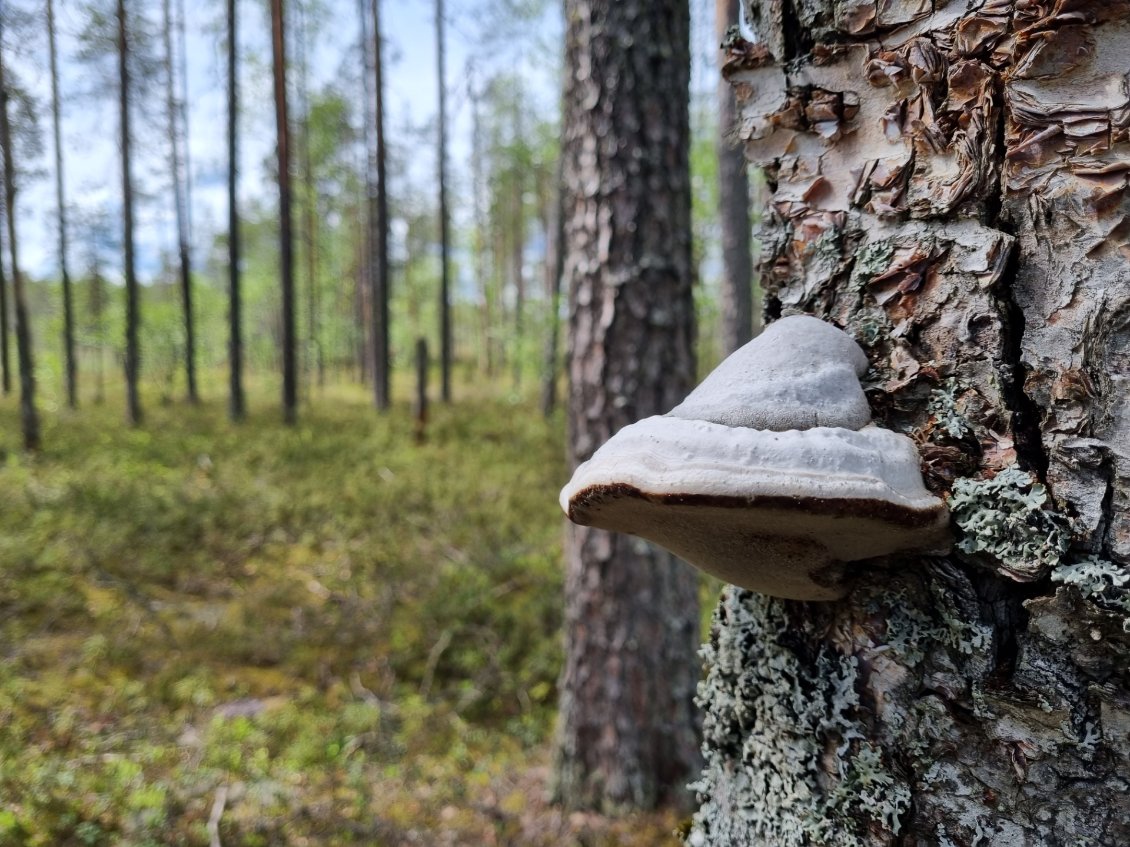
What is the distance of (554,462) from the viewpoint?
1038cm

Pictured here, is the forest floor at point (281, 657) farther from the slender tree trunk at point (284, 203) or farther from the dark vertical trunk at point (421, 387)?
the slender tree trunk at point (284, 203)

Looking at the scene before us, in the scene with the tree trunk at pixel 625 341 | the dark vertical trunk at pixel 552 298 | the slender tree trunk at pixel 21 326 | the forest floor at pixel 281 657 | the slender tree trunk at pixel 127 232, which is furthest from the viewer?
the slender tree trunk at pixel 127 232

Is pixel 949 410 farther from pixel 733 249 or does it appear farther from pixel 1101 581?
pixel 733 249

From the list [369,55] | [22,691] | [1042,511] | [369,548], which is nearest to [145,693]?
[22,691]

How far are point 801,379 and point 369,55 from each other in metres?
17.4

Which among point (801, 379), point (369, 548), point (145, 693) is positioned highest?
point (801, 379)

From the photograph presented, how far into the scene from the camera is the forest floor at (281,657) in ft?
11.7

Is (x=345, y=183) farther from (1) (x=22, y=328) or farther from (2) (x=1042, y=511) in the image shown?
(2) (x=1042, y=511)

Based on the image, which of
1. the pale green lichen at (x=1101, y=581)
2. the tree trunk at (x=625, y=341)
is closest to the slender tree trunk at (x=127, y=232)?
the tree trunk at (x=625, y=341)

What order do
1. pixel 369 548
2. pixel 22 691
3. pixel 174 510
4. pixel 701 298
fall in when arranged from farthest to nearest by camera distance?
pixel 701 298 → pixel 174 510 → pixel 369 548 → pixel 22 691

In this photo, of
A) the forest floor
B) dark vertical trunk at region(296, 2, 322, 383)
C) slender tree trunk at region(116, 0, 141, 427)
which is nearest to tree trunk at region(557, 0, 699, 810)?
the forest floor

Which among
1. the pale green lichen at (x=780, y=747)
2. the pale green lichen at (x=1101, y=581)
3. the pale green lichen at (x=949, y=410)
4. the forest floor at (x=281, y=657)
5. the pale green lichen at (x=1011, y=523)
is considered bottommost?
the forest floor at (x=281, y=657)

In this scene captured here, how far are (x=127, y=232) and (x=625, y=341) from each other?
1611 centimetres

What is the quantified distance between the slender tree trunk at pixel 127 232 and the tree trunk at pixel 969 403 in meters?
15.8
